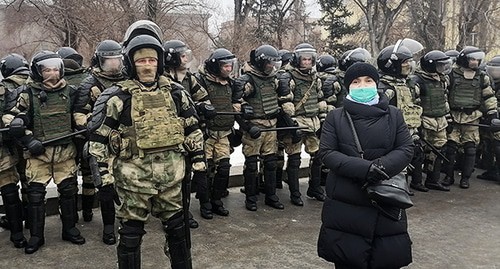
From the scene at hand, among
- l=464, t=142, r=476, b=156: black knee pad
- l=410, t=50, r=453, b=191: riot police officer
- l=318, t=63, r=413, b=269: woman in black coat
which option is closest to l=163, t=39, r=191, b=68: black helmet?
l=318, t=63, r=413, b=269: woman in black coat

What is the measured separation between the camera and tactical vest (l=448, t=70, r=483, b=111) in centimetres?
713

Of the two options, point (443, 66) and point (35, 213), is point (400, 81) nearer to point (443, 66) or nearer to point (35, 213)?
point (443, 66)

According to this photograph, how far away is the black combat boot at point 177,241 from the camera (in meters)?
3.74

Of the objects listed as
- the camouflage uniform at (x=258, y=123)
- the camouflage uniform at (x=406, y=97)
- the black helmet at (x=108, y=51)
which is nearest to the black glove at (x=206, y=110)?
the camouflage uniform at (x=258, y=123)

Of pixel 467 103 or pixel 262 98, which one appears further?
pixel 467 103

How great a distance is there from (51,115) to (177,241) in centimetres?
196

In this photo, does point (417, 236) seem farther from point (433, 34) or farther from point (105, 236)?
point (433, 34)

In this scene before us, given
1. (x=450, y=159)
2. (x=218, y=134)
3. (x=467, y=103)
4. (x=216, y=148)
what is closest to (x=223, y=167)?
(x=216, y=148)

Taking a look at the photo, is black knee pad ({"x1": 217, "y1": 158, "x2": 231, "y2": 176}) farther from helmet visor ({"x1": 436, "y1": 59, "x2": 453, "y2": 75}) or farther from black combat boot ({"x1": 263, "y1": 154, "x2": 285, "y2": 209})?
helmet visor ({"x1": 436, "y1": 59, "x2": 453, "y2": 75})

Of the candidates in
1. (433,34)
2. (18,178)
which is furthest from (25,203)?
(433,34)

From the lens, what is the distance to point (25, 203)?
525cm

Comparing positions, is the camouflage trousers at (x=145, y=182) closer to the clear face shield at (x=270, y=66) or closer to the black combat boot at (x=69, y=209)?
the black combat boot at (x=69, y=209)

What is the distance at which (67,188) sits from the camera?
486 cm

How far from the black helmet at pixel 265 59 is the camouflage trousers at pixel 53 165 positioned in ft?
7.90
